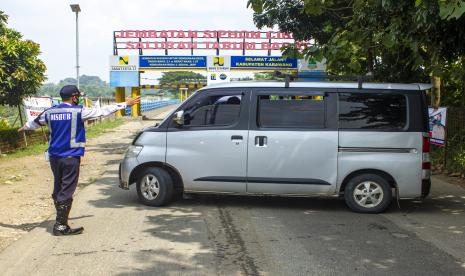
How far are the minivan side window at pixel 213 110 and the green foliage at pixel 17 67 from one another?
27.0ft

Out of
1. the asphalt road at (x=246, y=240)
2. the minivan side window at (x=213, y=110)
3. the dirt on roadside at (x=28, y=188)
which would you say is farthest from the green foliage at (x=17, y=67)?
the minivan side window at (x=213, y=110)

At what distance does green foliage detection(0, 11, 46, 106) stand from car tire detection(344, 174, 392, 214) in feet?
33.7

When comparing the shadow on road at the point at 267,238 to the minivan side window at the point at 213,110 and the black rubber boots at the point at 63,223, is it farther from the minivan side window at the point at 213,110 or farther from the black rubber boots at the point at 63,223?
the minivan side window at the point at 213,110

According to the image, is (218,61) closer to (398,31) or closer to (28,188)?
(28,188)

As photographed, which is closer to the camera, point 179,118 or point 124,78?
point 179,118

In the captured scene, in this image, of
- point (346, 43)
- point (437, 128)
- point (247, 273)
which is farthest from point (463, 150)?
point (247, 273)

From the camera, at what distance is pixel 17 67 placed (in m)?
14.9

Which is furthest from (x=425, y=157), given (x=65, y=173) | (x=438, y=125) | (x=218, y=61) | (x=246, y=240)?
(x=218, y=61)

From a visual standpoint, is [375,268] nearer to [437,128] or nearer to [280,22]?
[437,128]

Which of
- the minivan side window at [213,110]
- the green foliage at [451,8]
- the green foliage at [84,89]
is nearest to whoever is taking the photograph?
Result: the green foliage at [451,8]

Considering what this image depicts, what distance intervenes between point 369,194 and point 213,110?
251 centimetres

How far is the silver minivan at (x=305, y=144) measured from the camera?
7.32m

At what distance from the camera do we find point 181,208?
7.66 meters

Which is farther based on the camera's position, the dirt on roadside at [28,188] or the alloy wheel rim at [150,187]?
the alloy wheel rim at [150,187]
